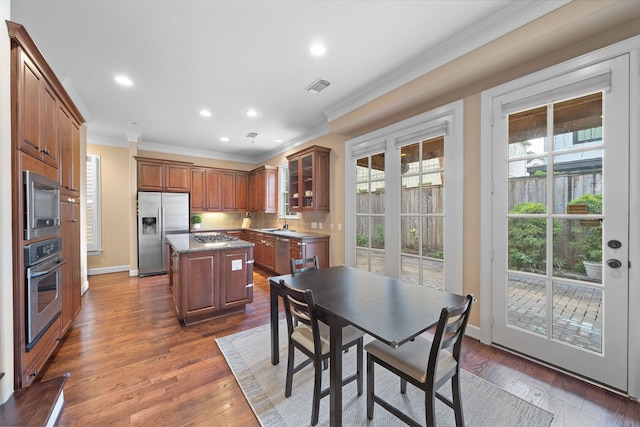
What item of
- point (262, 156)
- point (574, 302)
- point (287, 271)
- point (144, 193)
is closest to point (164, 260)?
point (144, 193)

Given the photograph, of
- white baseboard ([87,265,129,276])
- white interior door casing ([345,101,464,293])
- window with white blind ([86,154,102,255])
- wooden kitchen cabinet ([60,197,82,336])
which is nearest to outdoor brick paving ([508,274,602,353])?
white interior door casing ([345,101,464,293])

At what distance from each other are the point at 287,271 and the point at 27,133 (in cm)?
361

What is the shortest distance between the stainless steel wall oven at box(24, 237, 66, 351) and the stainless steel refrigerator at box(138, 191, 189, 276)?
3.04 meters

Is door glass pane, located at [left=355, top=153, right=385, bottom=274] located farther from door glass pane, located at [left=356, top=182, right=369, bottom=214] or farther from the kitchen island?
the kitchen island

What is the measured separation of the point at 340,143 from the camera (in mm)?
4324

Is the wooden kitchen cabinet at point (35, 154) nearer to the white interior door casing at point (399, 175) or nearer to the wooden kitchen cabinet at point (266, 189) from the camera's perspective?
the white interior door casing at point (399, 175)

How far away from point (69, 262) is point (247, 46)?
2869 mm

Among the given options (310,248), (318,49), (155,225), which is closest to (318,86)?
(318,49)

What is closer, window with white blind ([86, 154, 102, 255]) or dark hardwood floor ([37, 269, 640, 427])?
dark hardwood floor ([37, 269, 640, 427])

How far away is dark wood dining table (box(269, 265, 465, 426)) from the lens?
4.30 feet

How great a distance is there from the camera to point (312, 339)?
1743 millimetres

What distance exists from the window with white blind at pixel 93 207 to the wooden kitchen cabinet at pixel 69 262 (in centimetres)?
286

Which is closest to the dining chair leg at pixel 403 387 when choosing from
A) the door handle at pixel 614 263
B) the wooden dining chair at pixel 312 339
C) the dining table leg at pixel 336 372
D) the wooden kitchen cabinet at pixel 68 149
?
the wooden dining chair at pixel 312 339

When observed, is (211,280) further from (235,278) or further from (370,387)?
(370,387)
